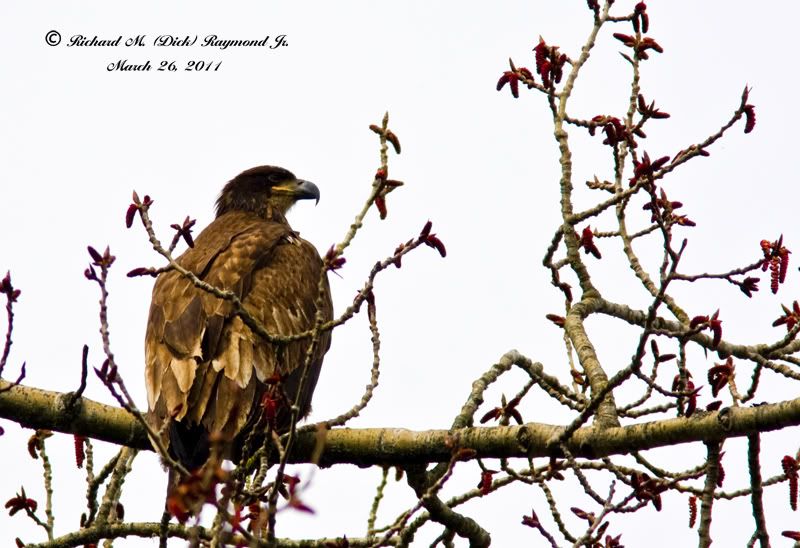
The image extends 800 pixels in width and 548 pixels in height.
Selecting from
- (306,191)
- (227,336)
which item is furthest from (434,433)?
(306,191)

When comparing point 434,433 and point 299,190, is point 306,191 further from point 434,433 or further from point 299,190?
point 434,433

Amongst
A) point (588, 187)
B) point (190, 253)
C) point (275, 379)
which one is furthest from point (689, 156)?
point (190, 253)

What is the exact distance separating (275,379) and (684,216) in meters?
2.24

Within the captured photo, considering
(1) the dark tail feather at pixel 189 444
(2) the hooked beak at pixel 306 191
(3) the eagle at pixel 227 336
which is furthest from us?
(2) the hooked beak at pixel 306 191

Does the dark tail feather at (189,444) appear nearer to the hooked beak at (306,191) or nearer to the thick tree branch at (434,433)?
the thick tree branch at (434,433)

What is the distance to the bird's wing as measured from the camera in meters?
6.19

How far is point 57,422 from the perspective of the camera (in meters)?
5.54

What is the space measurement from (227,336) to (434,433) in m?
1.65

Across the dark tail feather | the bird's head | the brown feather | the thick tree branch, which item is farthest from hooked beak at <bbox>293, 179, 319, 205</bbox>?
the thick tree branch

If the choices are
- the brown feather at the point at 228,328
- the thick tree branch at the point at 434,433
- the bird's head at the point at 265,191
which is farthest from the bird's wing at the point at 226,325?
the bird's head at the point at 265,191

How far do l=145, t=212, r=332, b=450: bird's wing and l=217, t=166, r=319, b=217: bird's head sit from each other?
4.98 feet

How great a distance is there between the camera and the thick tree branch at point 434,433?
175 inches

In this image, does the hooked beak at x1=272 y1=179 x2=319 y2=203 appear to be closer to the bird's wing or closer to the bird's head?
the bird's head

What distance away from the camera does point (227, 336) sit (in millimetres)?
6523
